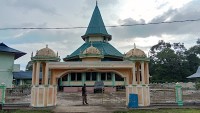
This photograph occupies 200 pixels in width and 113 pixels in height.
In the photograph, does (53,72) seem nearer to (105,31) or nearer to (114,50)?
(114,50)

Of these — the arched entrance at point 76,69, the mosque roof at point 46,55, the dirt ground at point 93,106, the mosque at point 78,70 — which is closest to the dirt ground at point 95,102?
the dirt ground at point 93,106

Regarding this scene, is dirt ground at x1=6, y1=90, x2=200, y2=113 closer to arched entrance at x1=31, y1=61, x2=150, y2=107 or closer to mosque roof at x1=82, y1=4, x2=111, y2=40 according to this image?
arched entrance at x1=31, y1=61, x2=150, y2=107

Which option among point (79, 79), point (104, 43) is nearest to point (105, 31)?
point (104, 43)

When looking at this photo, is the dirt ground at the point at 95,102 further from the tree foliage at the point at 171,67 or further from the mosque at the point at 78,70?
the tree foliage at the point at 171,67

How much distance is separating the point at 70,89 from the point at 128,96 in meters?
15.2

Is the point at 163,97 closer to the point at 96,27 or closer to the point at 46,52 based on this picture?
the point at 46,52

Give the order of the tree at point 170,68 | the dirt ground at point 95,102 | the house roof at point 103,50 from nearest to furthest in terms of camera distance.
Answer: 1. the dirt ground at point 95,102
2. the house roof at point 103,50
3. the tree at point 170,68

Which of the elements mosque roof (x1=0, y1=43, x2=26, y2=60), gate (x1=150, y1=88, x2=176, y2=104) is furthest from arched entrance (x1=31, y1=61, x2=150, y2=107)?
mosque roof (x1=0, y1=43, x2=26, y2=60)

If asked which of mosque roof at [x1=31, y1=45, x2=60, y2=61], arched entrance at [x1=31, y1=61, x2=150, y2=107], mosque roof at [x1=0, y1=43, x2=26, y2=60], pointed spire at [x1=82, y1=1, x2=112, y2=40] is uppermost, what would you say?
pointed spire at [x1=82, y1=1, x2=112, y2=40]

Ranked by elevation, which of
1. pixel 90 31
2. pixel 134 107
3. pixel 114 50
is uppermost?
pixel 90 31

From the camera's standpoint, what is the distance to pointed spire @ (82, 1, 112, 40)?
33.9 m

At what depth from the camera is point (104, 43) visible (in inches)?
1328

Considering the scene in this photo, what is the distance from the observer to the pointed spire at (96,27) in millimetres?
33862

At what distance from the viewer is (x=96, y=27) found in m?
34.5
